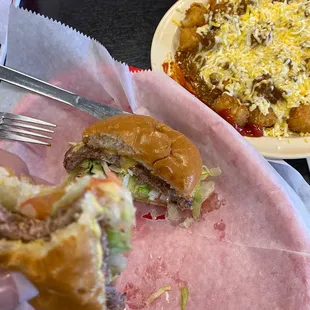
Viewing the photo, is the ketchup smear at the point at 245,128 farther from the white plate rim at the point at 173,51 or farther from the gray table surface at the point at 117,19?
the gray table surface at the point at 117,19

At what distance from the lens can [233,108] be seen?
1.92 metres

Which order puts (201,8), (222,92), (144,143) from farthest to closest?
(201,8)
(222,92)
(144,143)

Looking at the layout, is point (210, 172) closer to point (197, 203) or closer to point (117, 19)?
point (197, 203)

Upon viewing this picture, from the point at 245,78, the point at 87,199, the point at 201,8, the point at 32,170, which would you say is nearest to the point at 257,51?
the point at 245,78

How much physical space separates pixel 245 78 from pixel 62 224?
4.53 ft

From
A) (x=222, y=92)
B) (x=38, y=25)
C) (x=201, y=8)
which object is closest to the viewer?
(x=38, y=25)

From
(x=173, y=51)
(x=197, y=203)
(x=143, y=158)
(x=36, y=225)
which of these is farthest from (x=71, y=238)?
(x=173, y=51)

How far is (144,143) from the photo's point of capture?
59.6 inches

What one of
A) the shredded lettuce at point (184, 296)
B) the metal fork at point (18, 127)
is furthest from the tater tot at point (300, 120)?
the metal fork at point (18, 127)

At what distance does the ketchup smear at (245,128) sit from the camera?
1892mm

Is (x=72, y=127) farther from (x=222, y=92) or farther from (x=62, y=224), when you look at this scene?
(x=62, y=224)

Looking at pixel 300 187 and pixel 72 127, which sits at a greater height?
pixel 72 127

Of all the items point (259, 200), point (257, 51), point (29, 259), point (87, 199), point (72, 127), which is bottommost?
point (29, 259)

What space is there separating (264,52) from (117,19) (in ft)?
2.43
